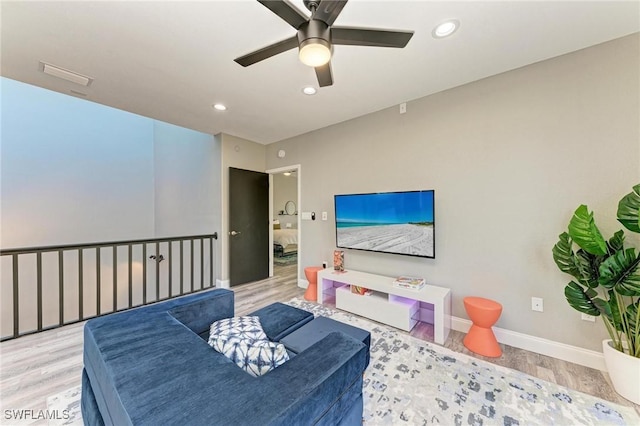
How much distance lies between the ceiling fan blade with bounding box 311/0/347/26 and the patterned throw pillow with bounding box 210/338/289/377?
69.8 inches

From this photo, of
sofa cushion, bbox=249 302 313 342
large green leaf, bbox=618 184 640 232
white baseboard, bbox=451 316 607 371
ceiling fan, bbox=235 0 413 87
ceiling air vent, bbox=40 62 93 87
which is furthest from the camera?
ceiling air vent, bbox=40 62 93 87

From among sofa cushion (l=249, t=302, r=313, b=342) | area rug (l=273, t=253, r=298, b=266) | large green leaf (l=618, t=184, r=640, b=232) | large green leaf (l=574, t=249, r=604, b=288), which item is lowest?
area rug (l=273, t=253, r=298, b=266)

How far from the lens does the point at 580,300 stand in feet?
5.76

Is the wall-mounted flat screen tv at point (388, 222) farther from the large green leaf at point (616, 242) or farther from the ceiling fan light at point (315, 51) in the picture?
the ceiling fan light at point (315, 51)

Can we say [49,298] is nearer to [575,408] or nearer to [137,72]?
[137,72]

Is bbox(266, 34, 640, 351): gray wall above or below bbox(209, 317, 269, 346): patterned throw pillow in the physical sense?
above

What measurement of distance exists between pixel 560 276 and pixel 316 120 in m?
3.17

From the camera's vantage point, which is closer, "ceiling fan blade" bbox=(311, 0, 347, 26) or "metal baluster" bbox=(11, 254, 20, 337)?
"ceiling fan blade" bbox=(311, 0, 347, 26)

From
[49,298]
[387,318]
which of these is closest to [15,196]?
[49,298]

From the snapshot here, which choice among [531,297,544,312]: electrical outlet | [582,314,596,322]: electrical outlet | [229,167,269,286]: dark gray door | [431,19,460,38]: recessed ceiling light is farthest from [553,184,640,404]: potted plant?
[229,167,269,286]: dark gray door

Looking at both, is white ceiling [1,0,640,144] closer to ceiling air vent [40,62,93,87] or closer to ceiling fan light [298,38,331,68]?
ceiling air vent [40,62,93,87]

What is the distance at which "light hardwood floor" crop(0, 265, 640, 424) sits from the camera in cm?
→ 164

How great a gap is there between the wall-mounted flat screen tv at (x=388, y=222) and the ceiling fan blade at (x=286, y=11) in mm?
1988

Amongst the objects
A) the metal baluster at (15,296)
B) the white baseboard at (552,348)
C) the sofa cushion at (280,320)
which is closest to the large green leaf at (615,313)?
the white baseboard at (552,348)
